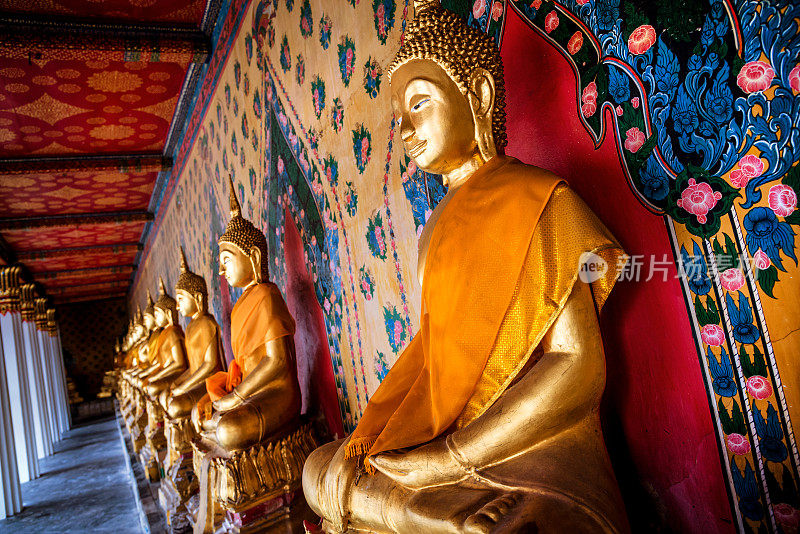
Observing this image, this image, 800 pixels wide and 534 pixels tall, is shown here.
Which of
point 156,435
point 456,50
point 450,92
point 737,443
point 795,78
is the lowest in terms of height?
point 156,435

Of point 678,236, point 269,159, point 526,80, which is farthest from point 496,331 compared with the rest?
point 269,159

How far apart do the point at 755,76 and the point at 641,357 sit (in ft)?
2.05

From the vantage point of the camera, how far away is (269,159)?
3.48 meters

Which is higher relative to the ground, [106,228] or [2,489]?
[106,228]

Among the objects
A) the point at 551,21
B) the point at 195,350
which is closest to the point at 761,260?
the point at 551,21

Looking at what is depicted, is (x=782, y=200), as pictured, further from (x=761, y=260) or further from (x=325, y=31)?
(x=325, y=31)

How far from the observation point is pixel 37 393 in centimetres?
1046

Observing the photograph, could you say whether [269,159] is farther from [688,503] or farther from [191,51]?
[688,503]

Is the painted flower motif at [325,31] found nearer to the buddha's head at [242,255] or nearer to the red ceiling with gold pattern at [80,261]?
the buddha's head at [242,255]

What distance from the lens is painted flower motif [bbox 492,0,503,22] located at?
1.52 m

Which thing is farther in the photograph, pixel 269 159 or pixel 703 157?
pixel 269 159

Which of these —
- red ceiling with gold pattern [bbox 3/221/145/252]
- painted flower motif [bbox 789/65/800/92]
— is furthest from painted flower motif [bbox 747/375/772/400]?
red ceiling with gold pattern [bbox 3/221/145/252]

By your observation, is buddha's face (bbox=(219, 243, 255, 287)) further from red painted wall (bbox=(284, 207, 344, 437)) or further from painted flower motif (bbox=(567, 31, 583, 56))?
painted flower motif (bbox=(567, 31, 583, 56))

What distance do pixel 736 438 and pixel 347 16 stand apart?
6.93 feet
